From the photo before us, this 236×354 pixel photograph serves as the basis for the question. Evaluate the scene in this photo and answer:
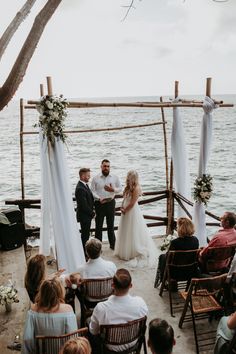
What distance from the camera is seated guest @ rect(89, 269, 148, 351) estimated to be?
3461 millimetres

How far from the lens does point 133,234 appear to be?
6852 mm

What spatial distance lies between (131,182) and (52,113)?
217 centimetres

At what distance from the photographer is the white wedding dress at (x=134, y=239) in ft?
22.4

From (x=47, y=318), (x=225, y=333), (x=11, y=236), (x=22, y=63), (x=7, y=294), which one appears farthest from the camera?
(x=11, y=236)

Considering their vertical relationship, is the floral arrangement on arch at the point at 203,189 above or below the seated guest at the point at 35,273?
above

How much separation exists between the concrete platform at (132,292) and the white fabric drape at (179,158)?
1.92 meters

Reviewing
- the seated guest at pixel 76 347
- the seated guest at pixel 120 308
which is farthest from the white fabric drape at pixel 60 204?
the seated guest at pixel 76 347

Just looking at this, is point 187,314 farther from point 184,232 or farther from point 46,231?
point 46,231

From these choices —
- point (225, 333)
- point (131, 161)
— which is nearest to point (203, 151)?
point (225, 333)

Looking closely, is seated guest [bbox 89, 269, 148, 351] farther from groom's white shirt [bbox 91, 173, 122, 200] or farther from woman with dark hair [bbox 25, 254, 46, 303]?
groom's white shirt [bbox 91, 173, 122, 200]

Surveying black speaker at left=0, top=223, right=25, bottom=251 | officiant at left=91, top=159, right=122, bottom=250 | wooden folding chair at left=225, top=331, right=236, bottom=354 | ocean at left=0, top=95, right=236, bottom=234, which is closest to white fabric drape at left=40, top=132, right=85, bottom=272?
officiant at left=91, top=159, right=122, bottom=250

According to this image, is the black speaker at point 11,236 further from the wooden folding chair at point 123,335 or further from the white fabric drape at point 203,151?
the wooden folding chair at point 123,335

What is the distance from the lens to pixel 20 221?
23.6 ft

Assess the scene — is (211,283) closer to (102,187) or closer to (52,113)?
→ (52,113)
